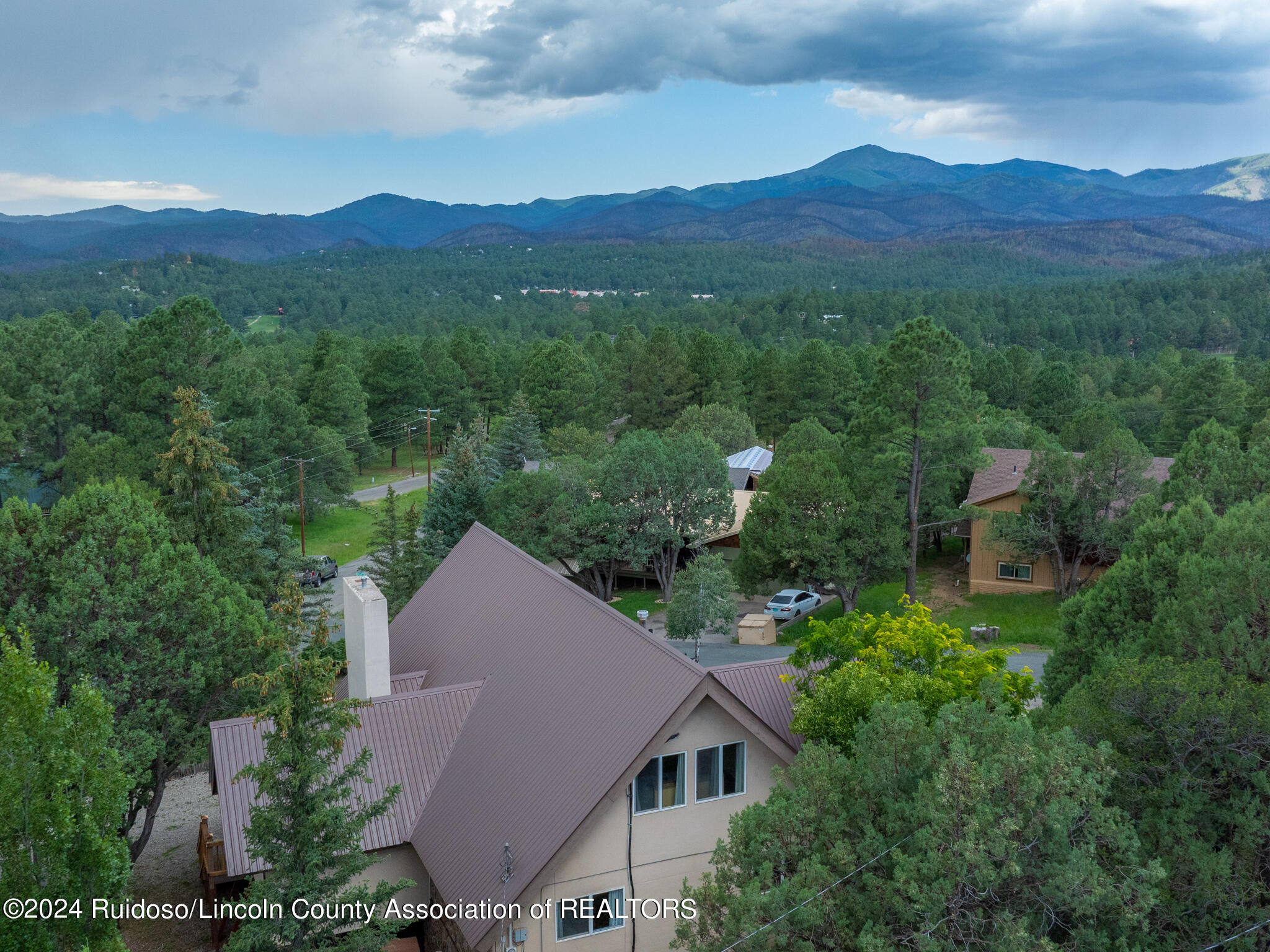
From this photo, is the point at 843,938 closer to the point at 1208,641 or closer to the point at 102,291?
the point at 1208,641

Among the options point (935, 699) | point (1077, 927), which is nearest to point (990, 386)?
point (935, 699)

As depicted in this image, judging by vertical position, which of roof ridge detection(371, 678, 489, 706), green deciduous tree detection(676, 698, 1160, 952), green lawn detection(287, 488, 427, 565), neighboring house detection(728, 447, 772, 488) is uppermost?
green deciduous tree detection(676, 698, 1160, 952)

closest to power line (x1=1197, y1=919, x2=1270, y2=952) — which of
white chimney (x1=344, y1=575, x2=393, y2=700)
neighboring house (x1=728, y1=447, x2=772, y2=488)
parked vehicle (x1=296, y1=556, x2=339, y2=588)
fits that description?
white chimney (x1=344, y1=575, x2=393, y2=700)

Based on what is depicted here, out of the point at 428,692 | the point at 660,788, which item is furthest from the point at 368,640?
the point at 660,788

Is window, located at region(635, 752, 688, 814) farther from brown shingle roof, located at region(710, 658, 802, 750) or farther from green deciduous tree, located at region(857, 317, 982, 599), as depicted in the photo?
green deciduous tree, located at region(857, 317, 982, 599)

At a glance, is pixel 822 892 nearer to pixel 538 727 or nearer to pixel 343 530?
pixel 538 727

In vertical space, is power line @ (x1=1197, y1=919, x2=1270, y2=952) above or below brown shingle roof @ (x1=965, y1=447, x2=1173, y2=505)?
above
